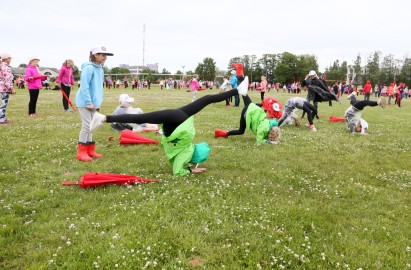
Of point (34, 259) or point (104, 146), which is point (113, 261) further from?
point (104, 146)

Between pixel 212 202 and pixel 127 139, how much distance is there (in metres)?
5.21

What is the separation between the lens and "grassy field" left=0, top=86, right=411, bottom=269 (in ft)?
13.0

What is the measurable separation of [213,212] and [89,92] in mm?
4735

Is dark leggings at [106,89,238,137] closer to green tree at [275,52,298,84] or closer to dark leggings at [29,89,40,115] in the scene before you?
dark leggings at [29,89,40,115]

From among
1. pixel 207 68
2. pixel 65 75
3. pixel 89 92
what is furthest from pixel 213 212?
pixel 207 68

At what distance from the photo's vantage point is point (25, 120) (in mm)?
13797

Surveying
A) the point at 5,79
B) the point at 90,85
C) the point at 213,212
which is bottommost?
the point at 213,212

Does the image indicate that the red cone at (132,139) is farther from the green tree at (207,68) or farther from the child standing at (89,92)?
the green tree at (207,68)

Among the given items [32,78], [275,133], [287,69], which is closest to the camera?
[275,133]

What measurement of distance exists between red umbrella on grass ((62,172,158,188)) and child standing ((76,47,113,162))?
1.94 meters

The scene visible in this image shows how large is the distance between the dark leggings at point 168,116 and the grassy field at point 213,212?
116cm

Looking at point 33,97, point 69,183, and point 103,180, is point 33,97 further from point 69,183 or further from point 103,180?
point 103,180

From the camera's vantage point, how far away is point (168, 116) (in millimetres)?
6402

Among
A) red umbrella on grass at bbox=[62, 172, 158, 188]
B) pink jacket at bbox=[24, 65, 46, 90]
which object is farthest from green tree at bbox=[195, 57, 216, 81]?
red umbrella on grass at bbox=[62, 172, 158, 188]
